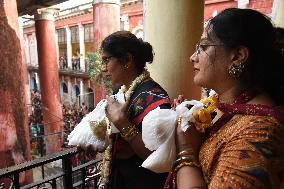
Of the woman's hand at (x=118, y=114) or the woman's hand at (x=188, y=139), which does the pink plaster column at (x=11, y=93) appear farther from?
the woman's hand at (x=188, y=139)

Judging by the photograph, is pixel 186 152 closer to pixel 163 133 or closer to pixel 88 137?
pixel 163 133

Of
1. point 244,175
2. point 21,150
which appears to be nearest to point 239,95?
point 244,175

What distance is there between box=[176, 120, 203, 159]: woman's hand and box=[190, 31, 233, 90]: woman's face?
0.22 metres

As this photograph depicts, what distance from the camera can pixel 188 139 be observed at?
119 cm

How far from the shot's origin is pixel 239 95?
1223 millimetres

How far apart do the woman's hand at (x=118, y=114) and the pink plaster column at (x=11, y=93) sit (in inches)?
99.0

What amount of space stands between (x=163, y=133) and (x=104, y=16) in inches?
234

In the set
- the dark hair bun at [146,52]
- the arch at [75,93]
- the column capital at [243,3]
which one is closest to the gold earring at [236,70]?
the dark hair bun at [146,52]

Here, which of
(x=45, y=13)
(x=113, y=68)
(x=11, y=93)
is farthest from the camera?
(x=45, y=13)

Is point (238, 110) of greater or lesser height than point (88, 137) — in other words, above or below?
above

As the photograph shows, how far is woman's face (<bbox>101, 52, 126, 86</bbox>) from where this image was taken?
200cm

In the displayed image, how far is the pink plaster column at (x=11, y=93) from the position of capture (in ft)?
12.1

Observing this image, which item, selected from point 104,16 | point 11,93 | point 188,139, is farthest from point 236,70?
point 104,16

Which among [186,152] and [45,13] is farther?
[45,13]
